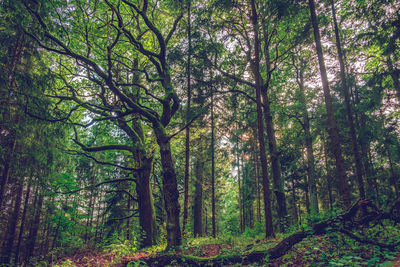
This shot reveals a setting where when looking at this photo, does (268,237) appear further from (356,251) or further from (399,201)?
(399,201)

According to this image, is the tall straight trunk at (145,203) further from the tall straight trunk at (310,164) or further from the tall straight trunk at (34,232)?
the tall straight trunk at (34,232)

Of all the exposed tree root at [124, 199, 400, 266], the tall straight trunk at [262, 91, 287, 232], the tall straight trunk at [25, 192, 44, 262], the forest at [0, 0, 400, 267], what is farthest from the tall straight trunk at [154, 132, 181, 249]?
the tall straight trunk at [25, 192, 44, 262]

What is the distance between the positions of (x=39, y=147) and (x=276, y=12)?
11.5m

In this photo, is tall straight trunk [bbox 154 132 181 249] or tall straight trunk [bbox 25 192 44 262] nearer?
tall straight trunk [bbox 154 132 181 249]

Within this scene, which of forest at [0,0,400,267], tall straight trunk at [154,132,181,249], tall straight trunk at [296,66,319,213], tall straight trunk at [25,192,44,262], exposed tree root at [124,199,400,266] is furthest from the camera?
tall straight trunk at [25,192,44,262]

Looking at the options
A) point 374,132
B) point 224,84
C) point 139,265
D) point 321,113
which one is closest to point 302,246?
point 139,265

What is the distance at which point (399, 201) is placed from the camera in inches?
201

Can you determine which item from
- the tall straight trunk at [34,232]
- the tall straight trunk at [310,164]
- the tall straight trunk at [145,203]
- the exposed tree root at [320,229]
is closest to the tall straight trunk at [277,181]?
the tall straight trunk at [310,164]

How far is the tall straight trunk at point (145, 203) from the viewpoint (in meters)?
10.3

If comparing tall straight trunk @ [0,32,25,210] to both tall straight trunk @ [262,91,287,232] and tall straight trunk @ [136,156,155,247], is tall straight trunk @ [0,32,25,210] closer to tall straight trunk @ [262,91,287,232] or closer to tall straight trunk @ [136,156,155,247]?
tall straight trunk @ [136,156,155,247]

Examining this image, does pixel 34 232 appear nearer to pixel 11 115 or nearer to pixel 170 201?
pixel 11 115

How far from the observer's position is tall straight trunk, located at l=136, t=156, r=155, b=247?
10273mm

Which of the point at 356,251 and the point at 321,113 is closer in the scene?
the point at 356,251

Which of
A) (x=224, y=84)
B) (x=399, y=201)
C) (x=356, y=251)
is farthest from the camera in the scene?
(x=224, y=84)
